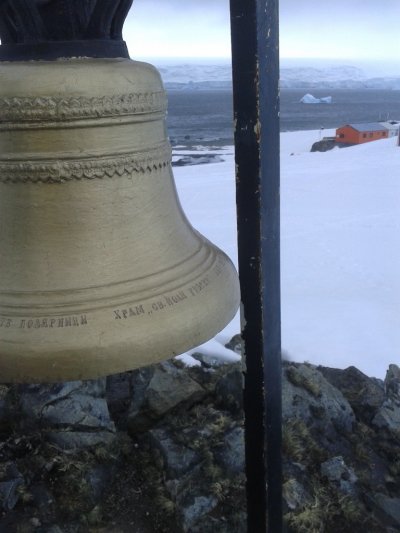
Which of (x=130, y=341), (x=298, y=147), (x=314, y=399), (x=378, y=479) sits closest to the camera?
(x=130, y=341)

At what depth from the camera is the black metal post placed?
4.49 feet

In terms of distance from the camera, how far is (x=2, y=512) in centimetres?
352

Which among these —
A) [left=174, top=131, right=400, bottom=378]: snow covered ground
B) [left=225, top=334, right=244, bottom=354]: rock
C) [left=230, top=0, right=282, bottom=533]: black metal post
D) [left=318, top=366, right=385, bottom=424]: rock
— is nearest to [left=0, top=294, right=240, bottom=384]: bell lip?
[left=230, top=0, right=282, bottom=533]: black metal post

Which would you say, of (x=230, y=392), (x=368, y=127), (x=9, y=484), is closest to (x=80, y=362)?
(x=9, y=484)

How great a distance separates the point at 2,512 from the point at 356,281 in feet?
23.7

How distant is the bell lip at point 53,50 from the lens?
1.22 m

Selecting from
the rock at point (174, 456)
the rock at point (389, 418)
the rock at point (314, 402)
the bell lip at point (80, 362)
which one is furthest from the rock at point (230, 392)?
the bell lip at point (80, 362)

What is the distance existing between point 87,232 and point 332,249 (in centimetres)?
1024

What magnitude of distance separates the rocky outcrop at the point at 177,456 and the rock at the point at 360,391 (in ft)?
0.06

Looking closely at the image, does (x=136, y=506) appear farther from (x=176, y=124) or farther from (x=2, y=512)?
(x=176, y=124)

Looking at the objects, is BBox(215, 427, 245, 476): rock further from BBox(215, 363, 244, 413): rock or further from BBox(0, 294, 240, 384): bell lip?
BBox(0, 294, 240, 384): bell lip

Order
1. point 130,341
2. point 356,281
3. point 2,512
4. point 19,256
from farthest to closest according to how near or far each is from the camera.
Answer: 1. point 356,281
2. point 2,512
3. point 19,256
4. point 130,341

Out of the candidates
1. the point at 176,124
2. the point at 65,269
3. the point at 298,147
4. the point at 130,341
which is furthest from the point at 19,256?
the point at 176,124

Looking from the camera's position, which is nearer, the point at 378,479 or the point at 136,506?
the point at 136,506
